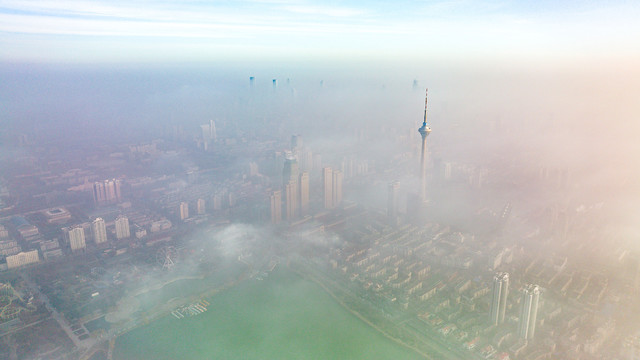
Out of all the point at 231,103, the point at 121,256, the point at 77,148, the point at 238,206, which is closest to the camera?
the point at 121,256

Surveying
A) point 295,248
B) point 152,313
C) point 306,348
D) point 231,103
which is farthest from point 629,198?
point 231,103

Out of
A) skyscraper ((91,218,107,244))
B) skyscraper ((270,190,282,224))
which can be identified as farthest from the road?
skyscraper ((270,190,282,224))

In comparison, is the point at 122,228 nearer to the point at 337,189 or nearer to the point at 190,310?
the point at 190,310

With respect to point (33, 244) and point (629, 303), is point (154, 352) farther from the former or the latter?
point (629, 303)

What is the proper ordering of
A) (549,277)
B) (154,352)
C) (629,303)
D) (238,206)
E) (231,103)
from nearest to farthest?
1. (154,352)
2. (629,303)
3. (549,277)
4. (238,206)
5. (231,103)

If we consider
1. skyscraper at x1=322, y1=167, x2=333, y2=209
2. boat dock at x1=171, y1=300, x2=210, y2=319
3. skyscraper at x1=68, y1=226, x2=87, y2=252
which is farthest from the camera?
skyscraper at x1=322, y1=167, x2=333, y2=209

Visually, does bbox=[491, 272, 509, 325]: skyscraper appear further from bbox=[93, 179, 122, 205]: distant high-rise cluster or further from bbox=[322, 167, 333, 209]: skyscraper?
bbox=[93, 179, 122, 205]: distant high-rise cluster

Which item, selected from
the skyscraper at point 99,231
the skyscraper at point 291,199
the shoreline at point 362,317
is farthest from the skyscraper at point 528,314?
the skyscraper at point 99,231
